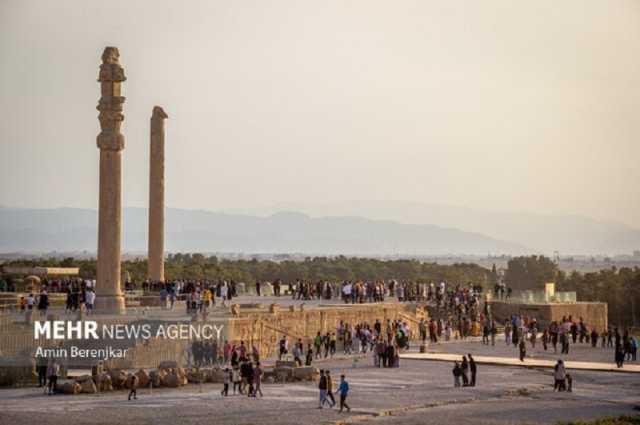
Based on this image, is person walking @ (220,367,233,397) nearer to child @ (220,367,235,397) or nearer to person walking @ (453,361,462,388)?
child @ (220,367,235,397)

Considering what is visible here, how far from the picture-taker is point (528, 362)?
3619 centimetres

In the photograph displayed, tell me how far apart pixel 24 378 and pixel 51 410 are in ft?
16.4

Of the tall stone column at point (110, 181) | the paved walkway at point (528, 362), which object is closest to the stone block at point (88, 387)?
the tall stone column at point (110, 181)

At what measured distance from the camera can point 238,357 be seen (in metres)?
30.8

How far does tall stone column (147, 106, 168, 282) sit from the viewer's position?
145 ft

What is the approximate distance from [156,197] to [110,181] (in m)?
9.26

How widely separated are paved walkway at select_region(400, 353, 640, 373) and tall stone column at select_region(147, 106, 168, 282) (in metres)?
Result: 11.2

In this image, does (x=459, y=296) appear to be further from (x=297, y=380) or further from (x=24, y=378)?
(x=24, y=378)

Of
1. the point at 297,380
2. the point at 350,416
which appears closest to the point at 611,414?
the point at 350,416

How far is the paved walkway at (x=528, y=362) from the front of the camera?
115ft

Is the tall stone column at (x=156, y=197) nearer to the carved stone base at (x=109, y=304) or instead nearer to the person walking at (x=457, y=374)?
the carved stone base at (x=109, y=304)

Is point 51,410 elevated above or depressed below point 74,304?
below

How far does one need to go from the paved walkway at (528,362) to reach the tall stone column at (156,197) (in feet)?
36.7

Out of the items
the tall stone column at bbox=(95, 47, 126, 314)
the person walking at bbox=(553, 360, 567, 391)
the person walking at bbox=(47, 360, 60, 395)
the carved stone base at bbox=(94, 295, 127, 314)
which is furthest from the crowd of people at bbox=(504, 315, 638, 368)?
the person walking at bbox=(47, 360, 60, 395)
